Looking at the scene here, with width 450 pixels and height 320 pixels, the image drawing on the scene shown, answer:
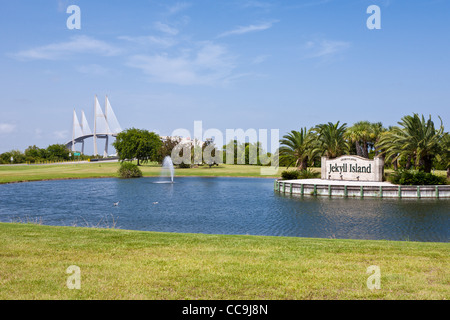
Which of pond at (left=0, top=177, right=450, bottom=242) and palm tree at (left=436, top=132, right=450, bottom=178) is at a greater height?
palm tree at (left=436, top=132, right=450, bottom=178)

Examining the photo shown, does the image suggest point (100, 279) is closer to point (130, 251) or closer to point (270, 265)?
point (130, 251)

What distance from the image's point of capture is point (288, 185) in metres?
50.4

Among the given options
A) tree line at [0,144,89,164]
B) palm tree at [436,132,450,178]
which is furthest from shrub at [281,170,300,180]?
tree line at [0,144,89,164]

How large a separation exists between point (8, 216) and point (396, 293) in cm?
2986

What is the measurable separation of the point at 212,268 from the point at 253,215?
68.8ft

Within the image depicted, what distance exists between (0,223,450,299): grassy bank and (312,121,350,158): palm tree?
51033 millimetres

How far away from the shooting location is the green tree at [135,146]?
119m

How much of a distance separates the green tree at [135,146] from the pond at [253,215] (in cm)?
7562

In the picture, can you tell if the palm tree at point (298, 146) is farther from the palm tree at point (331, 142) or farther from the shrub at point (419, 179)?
the shrub at point (419, 179)

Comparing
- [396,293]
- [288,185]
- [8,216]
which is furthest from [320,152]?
[396,293]

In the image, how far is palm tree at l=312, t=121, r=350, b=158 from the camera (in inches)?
2482

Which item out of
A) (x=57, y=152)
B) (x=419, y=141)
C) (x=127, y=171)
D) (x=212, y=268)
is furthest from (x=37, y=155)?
(x=212, y=268)

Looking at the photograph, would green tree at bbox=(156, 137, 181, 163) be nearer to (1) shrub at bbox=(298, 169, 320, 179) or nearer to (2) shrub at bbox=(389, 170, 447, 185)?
(1) shrub at bbox=(298, 169, 320, 179)

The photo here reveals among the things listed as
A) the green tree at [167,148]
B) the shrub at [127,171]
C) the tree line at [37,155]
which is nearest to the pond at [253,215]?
the shrub at [127,171]
